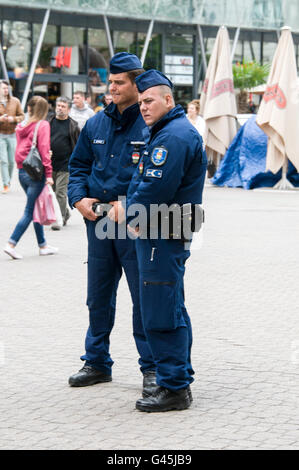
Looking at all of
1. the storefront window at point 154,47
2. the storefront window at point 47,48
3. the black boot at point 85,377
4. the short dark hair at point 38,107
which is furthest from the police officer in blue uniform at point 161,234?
the storefront window at point 154,47

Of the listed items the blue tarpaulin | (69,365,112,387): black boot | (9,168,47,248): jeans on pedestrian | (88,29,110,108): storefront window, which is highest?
(69,365,112,387): black boot

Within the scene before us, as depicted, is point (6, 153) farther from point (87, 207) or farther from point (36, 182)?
point (87, 207)

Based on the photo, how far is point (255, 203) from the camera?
17359 millimetres

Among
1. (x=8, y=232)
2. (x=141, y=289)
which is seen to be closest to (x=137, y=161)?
(x=141, y=289)

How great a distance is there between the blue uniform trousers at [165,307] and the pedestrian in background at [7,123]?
13.1m

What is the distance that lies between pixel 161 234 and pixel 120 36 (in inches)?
1476

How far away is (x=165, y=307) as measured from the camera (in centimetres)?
487

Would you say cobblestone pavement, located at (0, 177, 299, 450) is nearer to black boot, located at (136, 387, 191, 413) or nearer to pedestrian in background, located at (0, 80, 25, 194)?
black boot, located at (136, 387, 191, 413)

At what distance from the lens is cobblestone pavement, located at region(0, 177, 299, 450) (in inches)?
178

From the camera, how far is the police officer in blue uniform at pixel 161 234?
15.6ft

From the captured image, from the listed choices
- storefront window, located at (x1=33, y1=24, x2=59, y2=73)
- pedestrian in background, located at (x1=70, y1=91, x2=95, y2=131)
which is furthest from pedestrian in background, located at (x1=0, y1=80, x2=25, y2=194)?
storefront window, located at (x1=33, y1=24, x2=59, y2=73)

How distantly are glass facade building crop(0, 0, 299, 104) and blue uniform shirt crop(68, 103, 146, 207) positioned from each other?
32.0 metres

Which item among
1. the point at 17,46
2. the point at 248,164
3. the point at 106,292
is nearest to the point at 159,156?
the point at 106,292

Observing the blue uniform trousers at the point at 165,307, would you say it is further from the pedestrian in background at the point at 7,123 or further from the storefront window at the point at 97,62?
the storefront window at the point at 97,62
